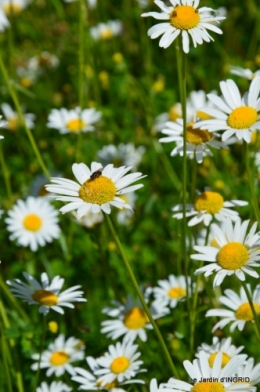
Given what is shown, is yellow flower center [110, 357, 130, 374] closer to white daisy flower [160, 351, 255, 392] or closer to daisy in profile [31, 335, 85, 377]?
daisy in profile [31, 335, 85, 377]

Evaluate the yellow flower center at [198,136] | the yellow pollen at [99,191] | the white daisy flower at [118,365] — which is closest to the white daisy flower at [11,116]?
the yellow flower center at [198,136]

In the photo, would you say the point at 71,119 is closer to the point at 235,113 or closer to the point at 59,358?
the point at 59,358

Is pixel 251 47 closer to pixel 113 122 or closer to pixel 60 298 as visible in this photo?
pixel 113 122

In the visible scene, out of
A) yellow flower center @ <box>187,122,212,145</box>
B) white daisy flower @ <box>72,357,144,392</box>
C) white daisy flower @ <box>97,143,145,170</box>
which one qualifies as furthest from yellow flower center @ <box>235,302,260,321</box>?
white daisy flower @ <box>97,143,145,170</box>

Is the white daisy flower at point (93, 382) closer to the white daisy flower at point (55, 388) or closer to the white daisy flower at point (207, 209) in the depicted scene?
the white daisy flower at point (55, 388)

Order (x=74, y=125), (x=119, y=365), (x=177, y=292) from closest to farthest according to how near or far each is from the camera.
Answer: (x=119, y=365)
(x=177, y=292)
(x=74, y=125)

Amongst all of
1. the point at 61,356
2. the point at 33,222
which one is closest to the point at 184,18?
the point at 61,356
